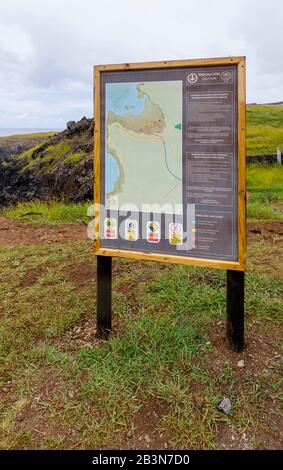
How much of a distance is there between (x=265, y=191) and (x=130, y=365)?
11116mm

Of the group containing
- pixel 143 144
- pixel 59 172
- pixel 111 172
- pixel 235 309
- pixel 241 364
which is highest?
pixel 59 172

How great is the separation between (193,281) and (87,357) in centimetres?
174

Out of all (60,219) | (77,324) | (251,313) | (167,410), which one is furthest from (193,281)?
(60,219)

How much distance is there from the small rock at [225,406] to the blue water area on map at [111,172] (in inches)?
70.7

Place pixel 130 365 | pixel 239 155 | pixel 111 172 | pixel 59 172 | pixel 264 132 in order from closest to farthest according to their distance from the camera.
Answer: pixel 239 155, pixel 130 365, pixel 111 172, pixel 59 172, pixel 264 132

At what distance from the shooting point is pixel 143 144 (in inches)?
125

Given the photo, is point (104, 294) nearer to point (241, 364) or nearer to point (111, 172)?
point (111, 172)

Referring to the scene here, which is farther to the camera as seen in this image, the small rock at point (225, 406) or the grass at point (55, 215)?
the grass at point (55, 215)

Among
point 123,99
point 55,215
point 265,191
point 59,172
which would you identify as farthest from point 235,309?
point 59,172

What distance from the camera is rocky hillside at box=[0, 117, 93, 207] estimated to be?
47.2 feet

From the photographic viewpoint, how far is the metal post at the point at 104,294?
3.47 metres

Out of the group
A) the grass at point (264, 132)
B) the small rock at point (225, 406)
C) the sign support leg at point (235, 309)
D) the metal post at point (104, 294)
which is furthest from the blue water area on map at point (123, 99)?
the grass at point (264, 132)

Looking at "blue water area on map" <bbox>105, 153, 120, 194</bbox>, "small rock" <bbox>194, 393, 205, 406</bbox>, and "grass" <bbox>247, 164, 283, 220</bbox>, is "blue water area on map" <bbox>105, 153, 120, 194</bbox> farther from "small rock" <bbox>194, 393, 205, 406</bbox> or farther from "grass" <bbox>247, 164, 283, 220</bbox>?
"grass" <bbox>247, 164, 283, 220</bbox>

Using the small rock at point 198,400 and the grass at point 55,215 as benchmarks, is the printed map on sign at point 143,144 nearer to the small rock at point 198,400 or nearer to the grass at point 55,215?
the small rock at point 198,400
